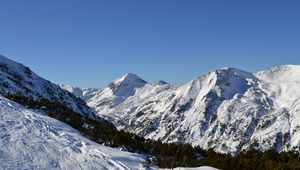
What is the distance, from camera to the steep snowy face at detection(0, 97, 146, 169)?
67.5ft

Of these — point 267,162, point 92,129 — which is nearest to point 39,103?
point 92,129

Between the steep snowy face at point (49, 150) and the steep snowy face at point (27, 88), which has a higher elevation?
the steep snowy face at point (27, 88)

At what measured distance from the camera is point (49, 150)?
22.5 meters

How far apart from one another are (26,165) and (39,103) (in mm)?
18348

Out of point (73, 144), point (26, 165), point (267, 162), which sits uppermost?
point (267, 162)

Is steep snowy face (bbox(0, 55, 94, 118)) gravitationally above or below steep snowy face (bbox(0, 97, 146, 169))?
above

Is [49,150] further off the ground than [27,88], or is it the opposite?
[27,88]

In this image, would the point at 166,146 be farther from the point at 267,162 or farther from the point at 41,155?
the point at 41,155

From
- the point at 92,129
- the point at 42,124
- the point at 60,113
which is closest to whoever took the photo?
the point at 42,124

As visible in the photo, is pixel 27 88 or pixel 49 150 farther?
pixel 27 88

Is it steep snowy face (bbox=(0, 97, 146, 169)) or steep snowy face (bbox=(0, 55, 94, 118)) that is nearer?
steep snowy face (bbox=(0, 97, 146, 169))

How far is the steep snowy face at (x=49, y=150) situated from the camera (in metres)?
20.6

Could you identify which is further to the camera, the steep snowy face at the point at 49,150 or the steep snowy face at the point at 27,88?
the steep snowy face at the point at 27,88

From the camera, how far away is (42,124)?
2769 centimetres
